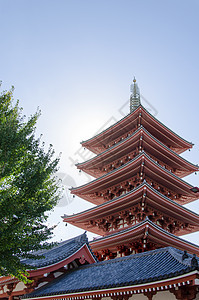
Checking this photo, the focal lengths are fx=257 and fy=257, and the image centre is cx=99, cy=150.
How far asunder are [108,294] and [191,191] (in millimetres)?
12950

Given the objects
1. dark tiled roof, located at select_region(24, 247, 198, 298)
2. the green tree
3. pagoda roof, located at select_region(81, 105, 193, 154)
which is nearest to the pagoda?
pagoda roof, located at select_region(81, 105, 193, 154)

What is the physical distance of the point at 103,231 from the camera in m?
18.8

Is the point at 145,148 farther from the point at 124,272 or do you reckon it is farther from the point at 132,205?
the point at 124,272

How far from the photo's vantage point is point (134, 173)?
58.2 feet

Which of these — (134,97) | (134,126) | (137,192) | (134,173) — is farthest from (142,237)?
(134,97)

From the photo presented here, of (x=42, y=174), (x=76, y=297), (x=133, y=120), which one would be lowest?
(x=76, y=297)

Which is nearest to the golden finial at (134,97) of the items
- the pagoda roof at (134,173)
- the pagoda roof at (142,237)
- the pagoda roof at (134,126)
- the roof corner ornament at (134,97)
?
the roof corner ornament at (134,97)

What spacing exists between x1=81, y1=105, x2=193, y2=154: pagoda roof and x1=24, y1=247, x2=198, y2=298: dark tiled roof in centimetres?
1159

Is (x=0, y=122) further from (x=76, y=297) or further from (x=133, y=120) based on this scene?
(x=133, y=120)

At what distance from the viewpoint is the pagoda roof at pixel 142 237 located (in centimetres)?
1381

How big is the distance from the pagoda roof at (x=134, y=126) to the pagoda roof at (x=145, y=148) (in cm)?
216

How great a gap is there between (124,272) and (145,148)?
11015mm

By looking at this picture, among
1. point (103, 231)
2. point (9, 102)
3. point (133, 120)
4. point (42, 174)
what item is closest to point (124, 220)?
point (103, 231)

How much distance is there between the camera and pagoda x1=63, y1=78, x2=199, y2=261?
15.3m
